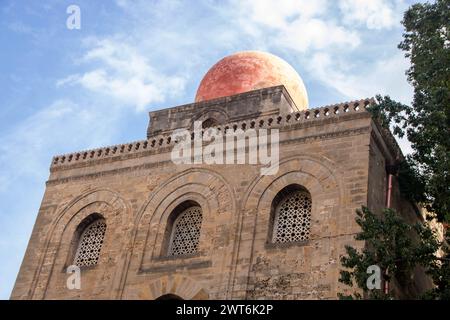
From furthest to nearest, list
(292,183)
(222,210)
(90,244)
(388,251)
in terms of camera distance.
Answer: (90,244)
(222,210)
(292,183)
(388,251)

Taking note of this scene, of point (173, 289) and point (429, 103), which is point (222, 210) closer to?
point (173, 289)

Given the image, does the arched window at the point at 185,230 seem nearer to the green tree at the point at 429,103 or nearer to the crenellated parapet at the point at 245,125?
the crenellated parapet at the point at 245,125

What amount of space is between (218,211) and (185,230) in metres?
0.84

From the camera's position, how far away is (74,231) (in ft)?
45.5

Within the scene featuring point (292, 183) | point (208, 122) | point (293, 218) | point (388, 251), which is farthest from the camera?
point (208, 122)

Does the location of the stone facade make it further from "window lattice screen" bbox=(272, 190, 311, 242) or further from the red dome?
the red dome

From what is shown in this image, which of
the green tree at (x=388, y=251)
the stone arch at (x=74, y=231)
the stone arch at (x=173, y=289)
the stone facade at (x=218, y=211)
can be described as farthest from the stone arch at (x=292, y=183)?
the stone arch at (x=74, y=231)

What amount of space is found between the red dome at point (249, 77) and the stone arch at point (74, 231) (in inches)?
153

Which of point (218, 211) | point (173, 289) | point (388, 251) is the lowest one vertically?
point (388, 251)

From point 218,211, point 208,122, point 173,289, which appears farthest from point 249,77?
point 173,289

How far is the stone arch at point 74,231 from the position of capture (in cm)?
1309
